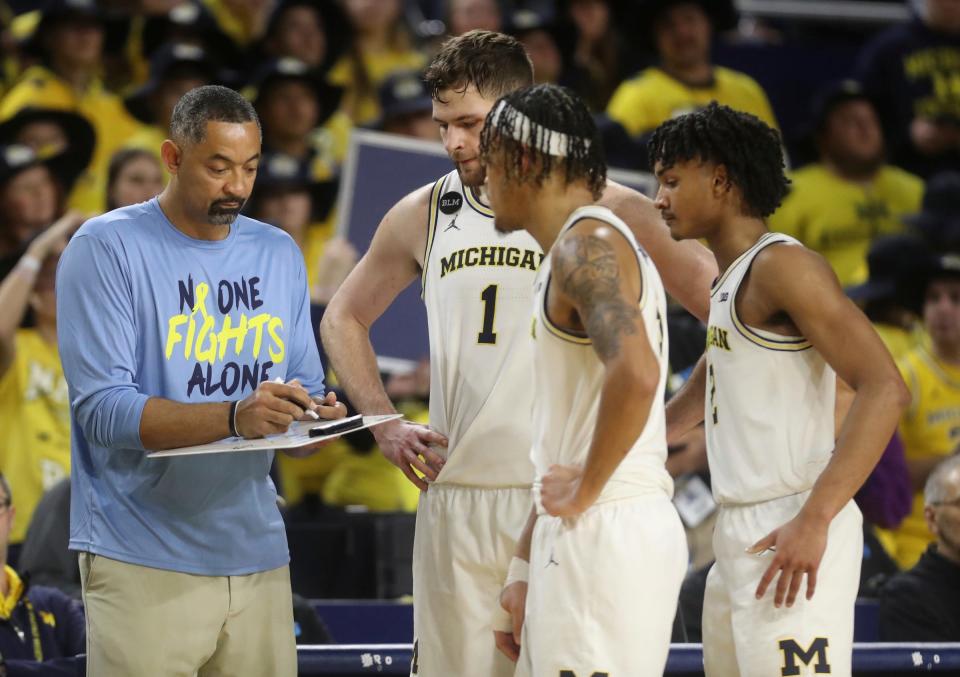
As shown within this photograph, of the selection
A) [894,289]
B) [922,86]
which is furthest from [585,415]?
[922,86]

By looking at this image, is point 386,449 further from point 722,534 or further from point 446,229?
point 722,534

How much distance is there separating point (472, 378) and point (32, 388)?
313cm

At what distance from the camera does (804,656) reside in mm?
3350

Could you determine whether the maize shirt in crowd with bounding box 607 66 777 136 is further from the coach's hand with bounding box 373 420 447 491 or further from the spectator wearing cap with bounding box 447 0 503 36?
A: the coach's hand with bounding box 373 420 447 491

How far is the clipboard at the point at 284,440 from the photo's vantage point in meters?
3.37

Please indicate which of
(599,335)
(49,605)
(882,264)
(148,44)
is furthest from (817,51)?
(599,335)

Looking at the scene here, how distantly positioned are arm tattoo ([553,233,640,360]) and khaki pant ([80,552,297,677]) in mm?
1294

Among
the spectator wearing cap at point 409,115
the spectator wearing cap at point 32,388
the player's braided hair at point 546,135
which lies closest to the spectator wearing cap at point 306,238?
the spectator wearing cap at point 409,115

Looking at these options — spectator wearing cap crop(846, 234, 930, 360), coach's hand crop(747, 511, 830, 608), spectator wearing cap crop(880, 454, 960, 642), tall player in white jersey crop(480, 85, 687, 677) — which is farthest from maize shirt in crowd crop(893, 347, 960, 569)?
tall player in white jersey crop(480, 85, 687, 677)

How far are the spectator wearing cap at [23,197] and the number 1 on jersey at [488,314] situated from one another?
3824 millimetres

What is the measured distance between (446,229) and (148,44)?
204 inches

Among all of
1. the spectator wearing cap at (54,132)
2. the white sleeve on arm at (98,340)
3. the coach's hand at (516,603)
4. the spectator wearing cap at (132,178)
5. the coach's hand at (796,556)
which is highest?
the spectator wearing cap at (54,132)

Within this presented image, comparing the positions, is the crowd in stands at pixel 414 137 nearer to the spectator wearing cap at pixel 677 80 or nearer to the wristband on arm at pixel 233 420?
the spectator wearing cap at pixel 677 80

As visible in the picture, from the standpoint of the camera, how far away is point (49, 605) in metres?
4.90
